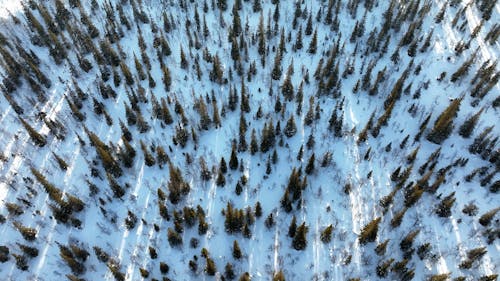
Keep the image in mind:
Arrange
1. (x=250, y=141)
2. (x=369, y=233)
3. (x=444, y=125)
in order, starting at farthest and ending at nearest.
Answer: (x=250, y=141) → (x=444, y=125) → (x=369, y=233)

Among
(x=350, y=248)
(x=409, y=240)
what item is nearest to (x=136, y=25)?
(x=350, y=248)

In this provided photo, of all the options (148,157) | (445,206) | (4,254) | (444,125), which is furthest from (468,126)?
(4,254)

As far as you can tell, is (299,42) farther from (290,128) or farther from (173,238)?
(173,238)

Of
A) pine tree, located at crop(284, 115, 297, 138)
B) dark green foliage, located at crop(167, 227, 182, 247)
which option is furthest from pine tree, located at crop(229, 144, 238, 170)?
dark green foliage, located at crop(167, 227, 182, 247)

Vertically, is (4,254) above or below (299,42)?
below

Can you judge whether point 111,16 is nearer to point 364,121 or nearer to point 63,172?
point 63,172

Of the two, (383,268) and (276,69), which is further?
(276,69)

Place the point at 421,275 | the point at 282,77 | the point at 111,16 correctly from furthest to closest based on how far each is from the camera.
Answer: the point at 111,16, the point at 282,77, the point at 421,275

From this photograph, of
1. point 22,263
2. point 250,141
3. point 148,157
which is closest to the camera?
point 22,263

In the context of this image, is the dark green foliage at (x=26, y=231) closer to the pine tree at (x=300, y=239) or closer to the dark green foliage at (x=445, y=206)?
the pine tree at (x=300, y=239)
